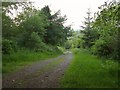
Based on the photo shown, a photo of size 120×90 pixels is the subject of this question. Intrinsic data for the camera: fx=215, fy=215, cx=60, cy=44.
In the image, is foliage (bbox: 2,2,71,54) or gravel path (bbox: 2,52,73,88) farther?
foliage (bbox: 2,2,71,54)

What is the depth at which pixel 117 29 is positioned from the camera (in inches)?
486

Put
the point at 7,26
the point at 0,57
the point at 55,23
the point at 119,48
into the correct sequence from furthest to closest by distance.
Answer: the point at 55,23 → the point at 7,26 → the point at 0,57 → the point at 119,48

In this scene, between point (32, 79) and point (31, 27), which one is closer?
point (32, 79)

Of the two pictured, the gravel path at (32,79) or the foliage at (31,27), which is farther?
the foliage at (31,27)

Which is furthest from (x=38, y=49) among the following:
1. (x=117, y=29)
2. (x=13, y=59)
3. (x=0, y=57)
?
(x=117, y=29)

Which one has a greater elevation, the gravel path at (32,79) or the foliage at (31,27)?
the foliage at (31,27)

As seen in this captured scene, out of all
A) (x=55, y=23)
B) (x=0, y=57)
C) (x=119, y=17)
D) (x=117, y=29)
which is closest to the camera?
(x=119, y=17)

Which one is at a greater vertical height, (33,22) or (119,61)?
(33,22)

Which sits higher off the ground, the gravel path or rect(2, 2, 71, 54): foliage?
rect(2, 2, 71, 54): foliage

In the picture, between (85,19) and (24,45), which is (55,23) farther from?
(24,45)

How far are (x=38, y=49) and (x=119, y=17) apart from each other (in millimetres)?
21311

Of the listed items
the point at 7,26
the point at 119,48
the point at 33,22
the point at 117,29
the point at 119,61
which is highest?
the point at 33,22

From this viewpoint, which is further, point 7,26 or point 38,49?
point 38,49

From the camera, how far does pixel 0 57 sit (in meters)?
17.0
